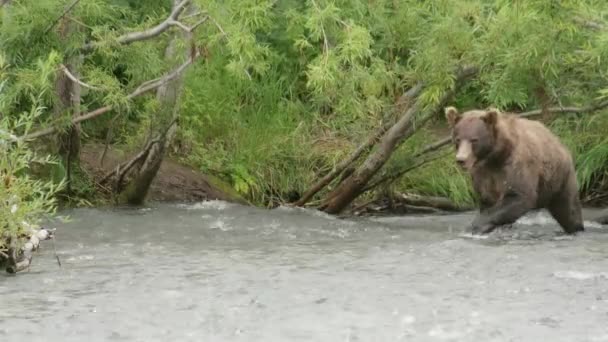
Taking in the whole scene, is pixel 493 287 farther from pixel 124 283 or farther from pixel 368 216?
pixel 368 216

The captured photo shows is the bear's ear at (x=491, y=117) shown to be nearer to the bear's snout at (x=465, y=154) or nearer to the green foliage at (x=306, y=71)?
the bear's snout at (x=465, y=154)

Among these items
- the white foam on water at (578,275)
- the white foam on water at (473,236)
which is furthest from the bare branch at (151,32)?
the white foam on water at (578,275)

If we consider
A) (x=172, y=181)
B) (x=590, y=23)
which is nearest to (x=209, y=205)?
(x=172, y=181)

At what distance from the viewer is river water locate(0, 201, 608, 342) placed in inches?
218

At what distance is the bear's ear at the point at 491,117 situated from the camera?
351 inches

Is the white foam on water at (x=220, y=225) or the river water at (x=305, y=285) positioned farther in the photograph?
the white foam on water at (x=220, y=225)

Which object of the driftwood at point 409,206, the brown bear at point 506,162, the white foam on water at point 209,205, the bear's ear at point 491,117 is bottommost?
the driftwood at point 409,206

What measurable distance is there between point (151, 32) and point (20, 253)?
3056mm

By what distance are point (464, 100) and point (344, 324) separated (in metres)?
7.57

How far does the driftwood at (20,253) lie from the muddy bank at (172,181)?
4260 mm

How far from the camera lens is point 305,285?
263 inches

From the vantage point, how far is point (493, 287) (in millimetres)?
6562

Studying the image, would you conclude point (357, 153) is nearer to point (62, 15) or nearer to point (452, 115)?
point (452, 115)

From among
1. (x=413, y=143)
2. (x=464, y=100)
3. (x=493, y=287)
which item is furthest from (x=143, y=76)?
(x=493, y=287)
